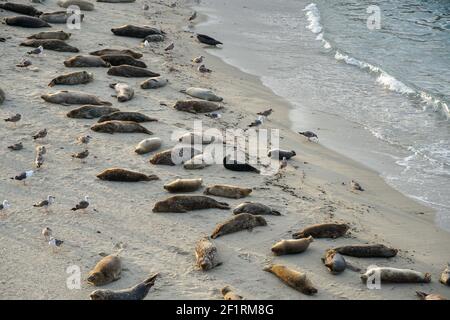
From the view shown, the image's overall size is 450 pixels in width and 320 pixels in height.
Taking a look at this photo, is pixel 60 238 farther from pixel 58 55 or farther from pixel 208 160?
pixel 58 55

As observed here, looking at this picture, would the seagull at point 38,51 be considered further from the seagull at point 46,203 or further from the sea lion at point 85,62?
the seagull at point 46,203

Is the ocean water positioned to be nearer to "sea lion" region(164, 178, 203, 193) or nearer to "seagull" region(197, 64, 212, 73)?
"seagull" region(197, 64, 212, 73)

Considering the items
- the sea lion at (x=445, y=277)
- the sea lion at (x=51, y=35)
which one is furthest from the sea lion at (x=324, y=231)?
the sea lion at (x=51, y=35)

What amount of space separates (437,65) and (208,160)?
1139 centimetres

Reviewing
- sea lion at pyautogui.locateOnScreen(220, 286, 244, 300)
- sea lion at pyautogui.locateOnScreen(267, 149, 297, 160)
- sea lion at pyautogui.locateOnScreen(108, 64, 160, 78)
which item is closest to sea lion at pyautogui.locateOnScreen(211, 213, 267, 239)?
sea lion at pyautogui.locateOnScreen(220, 286, 244, 300)

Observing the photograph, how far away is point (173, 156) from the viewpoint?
1166 cm

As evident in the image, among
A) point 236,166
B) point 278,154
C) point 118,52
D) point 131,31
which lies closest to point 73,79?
point 118,52

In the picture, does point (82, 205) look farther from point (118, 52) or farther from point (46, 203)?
point (118, 52)

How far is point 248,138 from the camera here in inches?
522

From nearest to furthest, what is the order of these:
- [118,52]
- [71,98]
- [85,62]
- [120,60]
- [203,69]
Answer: [71,98], [85,62], [120,60], [118,52], [203,69]

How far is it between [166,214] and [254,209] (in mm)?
1356

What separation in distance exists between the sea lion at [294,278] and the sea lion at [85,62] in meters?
9.24

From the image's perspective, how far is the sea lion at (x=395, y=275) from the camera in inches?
340

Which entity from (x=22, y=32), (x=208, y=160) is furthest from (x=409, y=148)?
(x=22, y=32)
